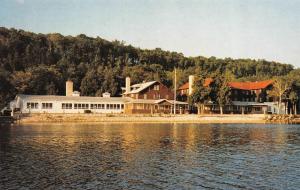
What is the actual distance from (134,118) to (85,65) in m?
55.6

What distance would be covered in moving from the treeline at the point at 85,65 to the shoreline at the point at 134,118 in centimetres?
1315

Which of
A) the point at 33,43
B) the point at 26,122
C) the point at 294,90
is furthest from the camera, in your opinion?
the point at 33,43

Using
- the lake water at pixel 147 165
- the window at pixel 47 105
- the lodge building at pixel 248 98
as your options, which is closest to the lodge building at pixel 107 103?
the window at pixel 47 105

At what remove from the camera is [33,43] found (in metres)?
140

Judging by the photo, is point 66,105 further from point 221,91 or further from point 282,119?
point 282,119

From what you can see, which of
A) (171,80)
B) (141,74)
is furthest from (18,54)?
(171,80)

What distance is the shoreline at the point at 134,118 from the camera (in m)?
77.2

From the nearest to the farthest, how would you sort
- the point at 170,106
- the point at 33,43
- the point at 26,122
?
1. the point at 26,122
2. the point at 170,106
3. the point at 33,43

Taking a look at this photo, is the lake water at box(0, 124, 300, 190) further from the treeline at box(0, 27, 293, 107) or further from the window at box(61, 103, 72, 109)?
the treeline at box(0, 27, 293, 107)

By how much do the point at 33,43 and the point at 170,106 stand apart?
6813cm

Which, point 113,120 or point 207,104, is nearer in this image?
point 113,120

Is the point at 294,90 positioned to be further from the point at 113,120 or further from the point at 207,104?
the point at 113,120

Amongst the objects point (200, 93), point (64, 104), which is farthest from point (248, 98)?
point (64, 104)

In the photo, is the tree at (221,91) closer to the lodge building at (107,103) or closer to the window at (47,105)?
the lodge building at (107,103)
